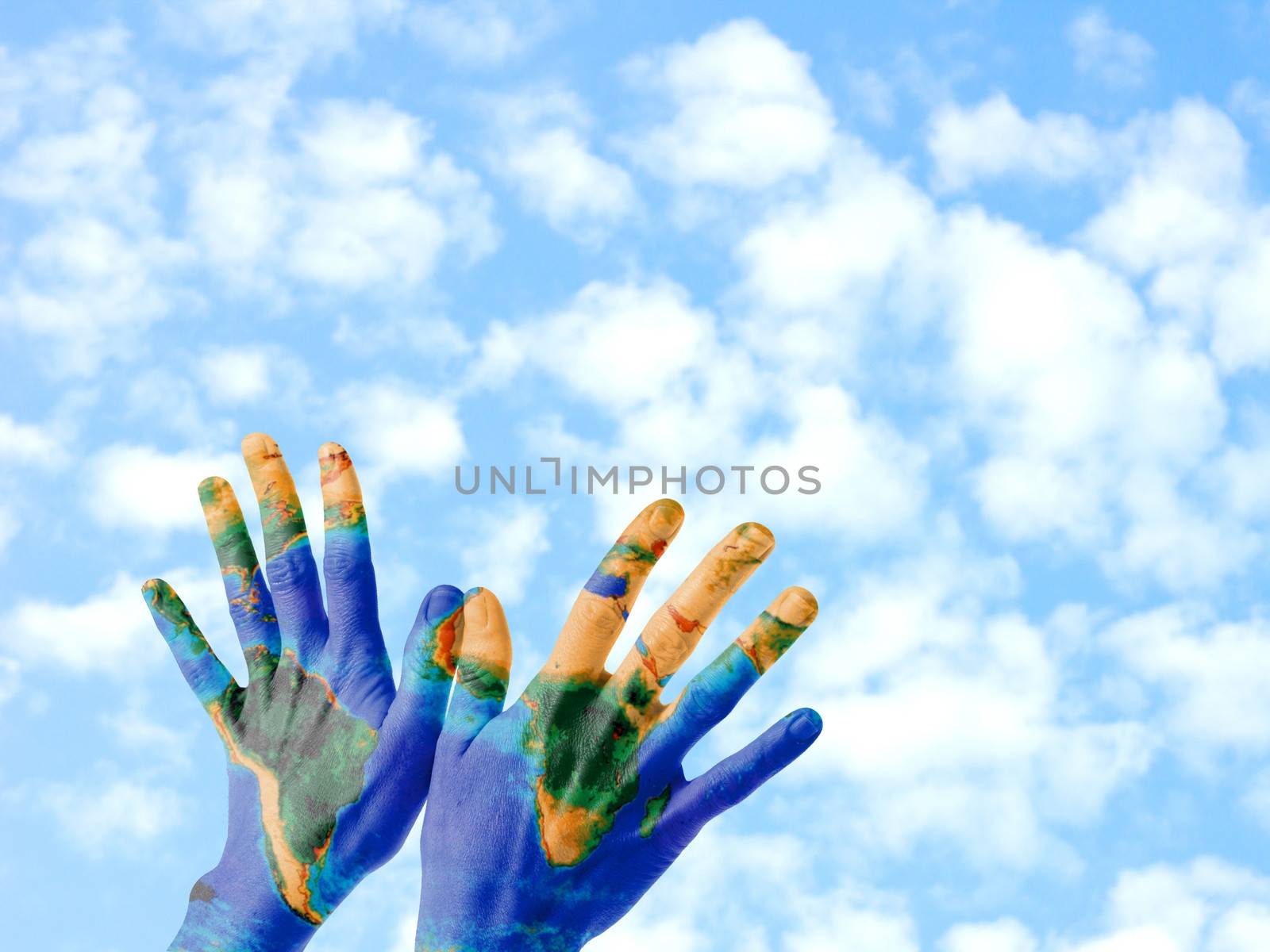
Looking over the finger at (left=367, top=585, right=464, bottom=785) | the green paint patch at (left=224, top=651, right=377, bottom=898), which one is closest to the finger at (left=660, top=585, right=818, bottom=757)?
the finger at (left=367, top=585, right=464, bottom=785)

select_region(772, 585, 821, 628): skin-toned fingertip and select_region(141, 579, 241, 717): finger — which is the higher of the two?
select_region(141, 579, 241, 717): finger

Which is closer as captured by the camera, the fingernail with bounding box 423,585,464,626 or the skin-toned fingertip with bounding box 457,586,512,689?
the skin-toned fingertip with bounding box 457,586,512,689

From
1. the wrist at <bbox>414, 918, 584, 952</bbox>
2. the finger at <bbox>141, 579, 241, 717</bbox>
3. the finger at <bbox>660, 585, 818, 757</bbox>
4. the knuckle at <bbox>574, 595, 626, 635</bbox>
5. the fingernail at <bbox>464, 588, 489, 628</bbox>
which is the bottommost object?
the wrist at <bbox>414, 918, 584, 952</bbox>

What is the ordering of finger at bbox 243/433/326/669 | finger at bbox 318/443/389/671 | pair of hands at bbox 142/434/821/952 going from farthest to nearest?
finger at bbox 243/433/326/669 < finger at bbox 318/443/389/671 < pair of hands at bbox 142/434/821/952

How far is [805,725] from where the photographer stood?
3.92 meters

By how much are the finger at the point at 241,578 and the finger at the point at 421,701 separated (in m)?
0.81

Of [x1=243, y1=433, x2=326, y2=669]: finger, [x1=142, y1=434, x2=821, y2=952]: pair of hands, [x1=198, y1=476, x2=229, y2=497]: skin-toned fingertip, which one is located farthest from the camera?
[x1=198, y1=476, x2=229, y2=497]: skin-toned fingertip

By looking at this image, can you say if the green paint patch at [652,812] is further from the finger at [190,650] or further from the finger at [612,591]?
the finger at [190,650]

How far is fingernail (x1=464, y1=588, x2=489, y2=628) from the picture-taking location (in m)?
4.34

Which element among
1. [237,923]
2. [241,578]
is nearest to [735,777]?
[237,923]

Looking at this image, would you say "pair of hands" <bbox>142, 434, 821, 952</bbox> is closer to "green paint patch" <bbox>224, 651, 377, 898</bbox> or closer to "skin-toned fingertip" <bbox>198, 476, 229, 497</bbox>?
"green paint patch" <bbox>224, 651, 377, 898</bbox>

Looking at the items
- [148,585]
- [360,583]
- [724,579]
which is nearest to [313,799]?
[360,583]

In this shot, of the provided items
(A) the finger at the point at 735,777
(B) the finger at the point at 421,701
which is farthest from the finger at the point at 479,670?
(A) the finger at the point at 735,777

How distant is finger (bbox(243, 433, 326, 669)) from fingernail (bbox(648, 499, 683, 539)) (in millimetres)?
1593
